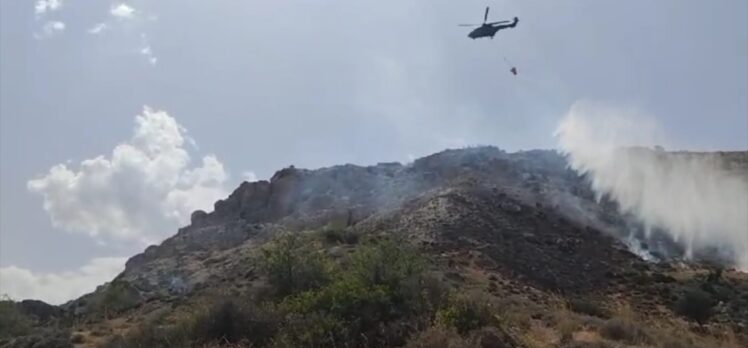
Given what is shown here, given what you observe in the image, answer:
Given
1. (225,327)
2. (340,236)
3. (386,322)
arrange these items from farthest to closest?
(340,236)
(225,327)
(386,322)

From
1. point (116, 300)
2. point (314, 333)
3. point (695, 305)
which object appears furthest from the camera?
point (116, 300)

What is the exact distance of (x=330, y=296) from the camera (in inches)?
680

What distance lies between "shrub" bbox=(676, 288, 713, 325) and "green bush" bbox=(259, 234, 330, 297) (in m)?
15.5

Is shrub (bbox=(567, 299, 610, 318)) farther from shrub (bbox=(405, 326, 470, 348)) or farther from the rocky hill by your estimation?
shrub (bbox=(405, 326, 470, 348))

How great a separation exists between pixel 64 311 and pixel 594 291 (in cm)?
3095

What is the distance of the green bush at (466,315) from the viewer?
15.1 metres

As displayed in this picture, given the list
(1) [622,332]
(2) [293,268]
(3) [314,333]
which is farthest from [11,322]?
(1) [622,332]

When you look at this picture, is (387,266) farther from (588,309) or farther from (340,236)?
(340,236)

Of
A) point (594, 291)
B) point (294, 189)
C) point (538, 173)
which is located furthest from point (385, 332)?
point (294, 189)

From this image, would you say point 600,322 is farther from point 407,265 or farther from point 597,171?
point 597,171

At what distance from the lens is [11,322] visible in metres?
36.4

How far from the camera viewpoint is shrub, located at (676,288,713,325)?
105ft

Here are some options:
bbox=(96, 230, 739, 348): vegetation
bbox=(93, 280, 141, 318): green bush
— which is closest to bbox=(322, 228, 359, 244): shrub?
bbox=(93, 280, 141, 318): green bush

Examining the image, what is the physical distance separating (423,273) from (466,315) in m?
3.66
